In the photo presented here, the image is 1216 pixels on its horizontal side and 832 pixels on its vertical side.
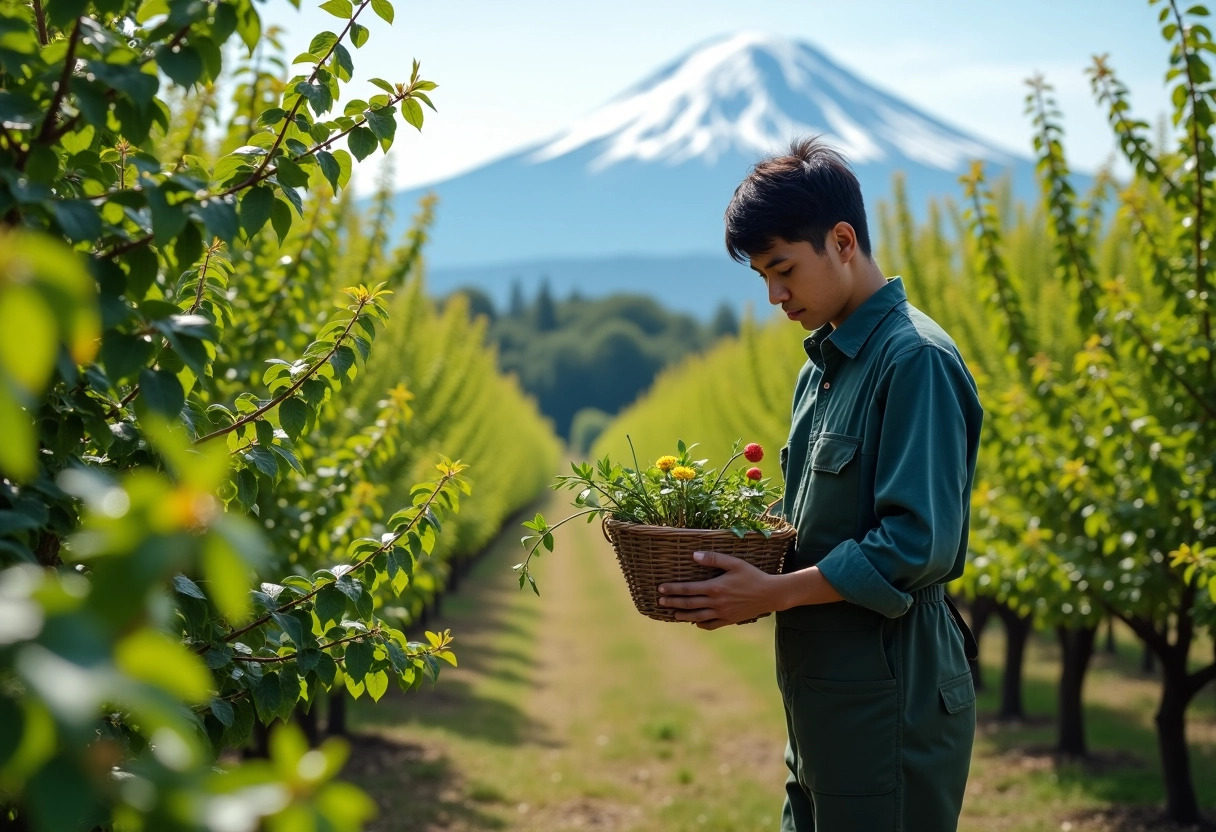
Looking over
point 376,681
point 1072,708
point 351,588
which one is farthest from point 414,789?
point 351,588

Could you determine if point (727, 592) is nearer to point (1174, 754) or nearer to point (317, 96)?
point (317, 96)

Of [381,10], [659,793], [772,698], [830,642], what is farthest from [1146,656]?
[381,10]

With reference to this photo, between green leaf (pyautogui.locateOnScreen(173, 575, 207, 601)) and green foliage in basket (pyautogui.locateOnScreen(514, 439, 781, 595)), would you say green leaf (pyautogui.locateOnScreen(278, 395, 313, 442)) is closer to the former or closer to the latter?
green leaf (pyautogui.locateOnScreen(173, 575, 207, 601))

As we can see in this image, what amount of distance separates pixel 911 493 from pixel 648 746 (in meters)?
9.07

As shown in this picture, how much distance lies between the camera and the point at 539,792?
9023 mm

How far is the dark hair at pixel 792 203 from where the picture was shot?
259cm

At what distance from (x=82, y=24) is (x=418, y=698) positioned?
1277 cm

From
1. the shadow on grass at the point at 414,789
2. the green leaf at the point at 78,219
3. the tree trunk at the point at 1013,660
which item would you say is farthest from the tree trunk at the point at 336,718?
the green leaf at the point at 78,219

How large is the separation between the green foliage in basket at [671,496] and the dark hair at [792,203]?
550 mm

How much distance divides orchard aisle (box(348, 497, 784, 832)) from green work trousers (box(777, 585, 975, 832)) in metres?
5.53

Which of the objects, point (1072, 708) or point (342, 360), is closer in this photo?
point (342, 360)

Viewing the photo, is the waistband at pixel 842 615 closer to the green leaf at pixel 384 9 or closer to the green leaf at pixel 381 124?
the green leaf at pixel 381 124

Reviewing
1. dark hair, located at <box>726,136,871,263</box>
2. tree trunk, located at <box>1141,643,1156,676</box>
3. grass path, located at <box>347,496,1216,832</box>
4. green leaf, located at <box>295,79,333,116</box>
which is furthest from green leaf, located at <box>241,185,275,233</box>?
tree trunk, located at <box>1141,643,1156,676</box>

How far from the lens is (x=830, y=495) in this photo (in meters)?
2.63
